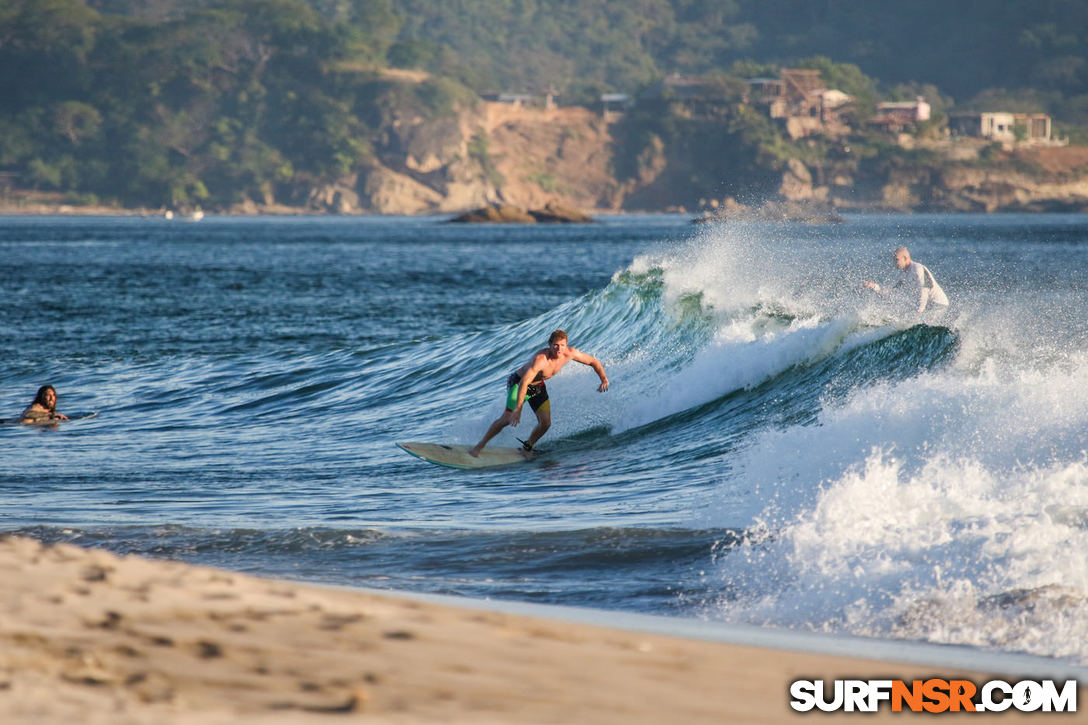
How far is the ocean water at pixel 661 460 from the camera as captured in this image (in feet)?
24.7

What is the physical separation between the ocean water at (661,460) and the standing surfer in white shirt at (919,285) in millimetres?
293

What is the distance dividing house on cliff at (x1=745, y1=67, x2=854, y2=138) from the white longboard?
168m

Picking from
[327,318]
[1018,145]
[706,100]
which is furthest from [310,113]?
[327,318]

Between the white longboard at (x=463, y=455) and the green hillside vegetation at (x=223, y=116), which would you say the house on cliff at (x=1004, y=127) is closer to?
the green hillside vegetation at (x=223, y=116)

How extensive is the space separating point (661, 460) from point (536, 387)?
5.15 feet

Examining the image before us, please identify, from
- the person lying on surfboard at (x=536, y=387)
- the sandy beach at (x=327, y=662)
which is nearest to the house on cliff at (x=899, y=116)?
the person lying on surfboard at (x=536, y=387)

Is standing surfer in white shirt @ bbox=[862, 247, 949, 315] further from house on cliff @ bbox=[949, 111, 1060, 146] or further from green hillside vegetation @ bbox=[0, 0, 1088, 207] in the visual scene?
house on cliff @ bbox=[949, 111, 1060, 146]

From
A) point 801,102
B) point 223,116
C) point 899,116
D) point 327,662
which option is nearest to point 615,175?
point 801,102

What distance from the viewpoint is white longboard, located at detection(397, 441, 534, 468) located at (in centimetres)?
1265

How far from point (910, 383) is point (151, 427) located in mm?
9599

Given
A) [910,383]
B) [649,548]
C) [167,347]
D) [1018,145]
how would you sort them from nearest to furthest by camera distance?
[649,548], [910,383], [167,347], [1018,145]

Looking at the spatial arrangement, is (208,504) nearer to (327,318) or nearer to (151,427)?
(151,427)

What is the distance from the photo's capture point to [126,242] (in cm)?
8544

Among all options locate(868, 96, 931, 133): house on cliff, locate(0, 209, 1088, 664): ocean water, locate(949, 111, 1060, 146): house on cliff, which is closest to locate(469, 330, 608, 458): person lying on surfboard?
locate(0, 209, 1088, 664): ocean water
